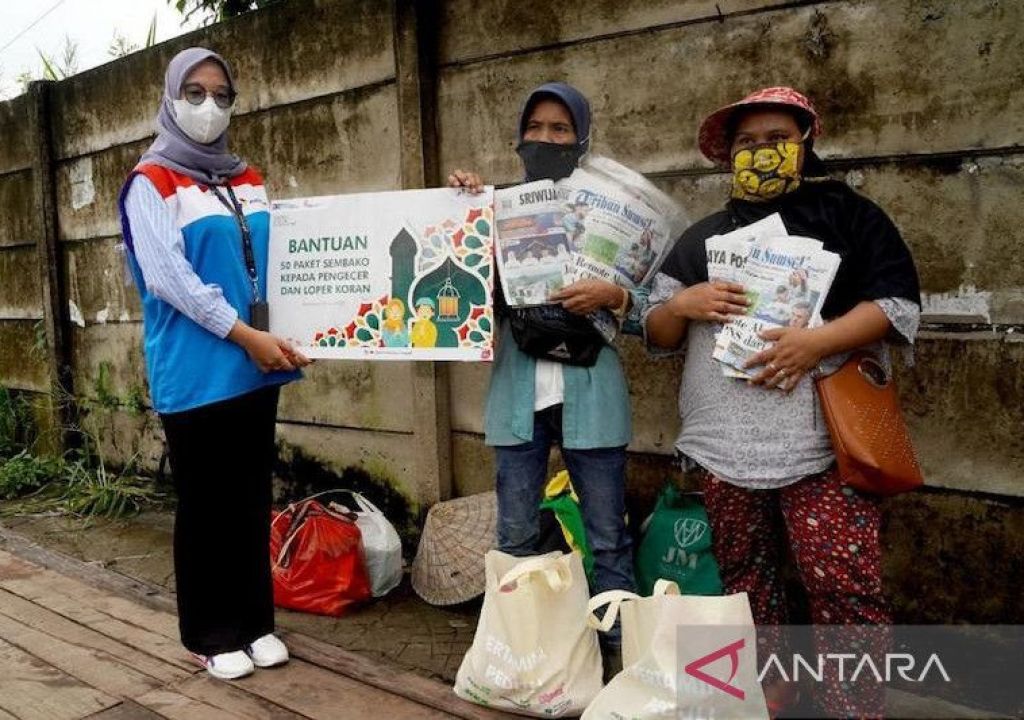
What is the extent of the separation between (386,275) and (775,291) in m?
1.23

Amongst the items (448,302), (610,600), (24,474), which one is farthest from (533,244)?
(24,474)

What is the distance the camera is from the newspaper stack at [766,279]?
2.07 m

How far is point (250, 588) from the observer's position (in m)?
2.85

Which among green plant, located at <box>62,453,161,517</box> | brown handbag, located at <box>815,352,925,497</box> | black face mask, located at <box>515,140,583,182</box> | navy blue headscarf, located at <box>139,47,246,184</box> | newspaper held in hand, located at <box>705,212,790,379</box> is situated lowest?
green plant, located at <box>62,453,161,517</box>

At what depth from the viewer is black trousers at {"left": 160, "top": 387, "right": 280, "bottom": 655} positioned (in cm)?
269

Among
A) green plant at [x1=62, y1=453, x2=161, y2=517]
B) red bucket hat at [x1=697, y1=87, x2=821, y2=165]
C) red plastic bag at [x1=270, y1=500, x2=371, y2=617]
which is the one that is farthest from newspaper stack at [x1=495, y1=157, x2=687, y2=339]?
green plant at [x1=62, y1=453, x2=161, y2=517]

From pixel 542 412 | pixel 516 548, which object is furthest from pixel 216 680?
pixel 542 412

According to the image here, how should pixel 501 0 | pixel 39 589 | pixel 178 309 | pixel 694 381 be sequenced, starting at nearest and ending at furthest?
pixel 694 381 → pixel 178 309 → pixel 501 0 → pixel 39 589

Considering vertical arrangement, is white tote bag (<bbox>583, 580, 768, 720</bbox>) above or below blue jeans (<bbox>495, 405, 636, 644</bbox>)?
below

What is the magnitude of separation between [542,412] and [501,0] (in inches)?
69.6

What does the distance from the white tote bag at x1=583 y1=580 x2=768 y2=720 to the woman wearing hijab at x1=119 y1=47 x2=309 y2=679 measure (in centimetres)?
136

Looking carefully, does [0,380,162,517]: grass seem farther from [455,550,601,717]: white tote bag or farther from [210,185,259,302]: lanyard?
[455,550,601,717]: white tote bag

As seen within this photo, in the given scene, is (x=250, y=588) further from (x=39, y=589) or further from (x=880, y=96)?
(x=880, y=96)

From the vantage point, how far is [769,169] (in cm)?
211
